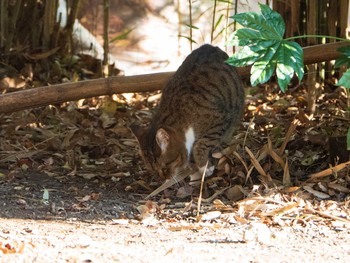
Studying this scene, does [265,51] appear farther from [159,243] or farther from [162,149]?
[162,149]

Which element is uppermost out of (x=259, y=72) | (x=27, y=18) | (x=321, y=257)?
(x=27, y=18)

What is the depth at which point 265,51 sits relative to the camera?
4328mm

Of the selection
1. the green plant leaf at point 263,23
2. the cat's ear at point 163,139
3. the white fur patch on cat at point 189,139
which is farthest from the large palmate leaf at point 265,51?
the white fur patch on cat at point 189,139

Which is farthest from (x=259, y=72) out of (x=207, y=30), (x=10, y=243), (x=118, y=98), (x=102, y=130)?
(x=207, y=30)

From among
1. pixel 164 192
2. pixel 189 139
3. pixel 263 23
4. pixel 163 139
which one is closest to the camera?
pixel 263 23

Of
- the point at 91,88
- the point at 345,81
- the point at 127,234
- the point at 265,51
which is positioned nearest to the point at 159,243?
the point at 127,234

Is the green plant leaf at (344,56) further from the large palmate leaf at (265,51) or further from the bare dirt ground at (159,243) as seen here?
the bare dirt ground at (159,243)

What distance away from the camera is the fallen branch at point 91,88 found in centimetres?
575

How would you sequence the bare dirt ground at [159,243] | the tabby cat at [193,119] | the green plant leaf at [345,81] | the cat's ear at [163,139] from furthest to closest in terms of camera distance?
the tabby cat at [193,119] < the cat's ear at [163,139] < the green plant leaf at [345,81] < the bare dirt ground at [159,243]

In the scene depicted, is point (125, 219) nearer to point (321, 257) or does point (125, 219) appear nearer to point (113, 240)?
point (113, 240)

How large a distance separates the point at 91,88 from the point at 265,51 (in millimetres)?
1988

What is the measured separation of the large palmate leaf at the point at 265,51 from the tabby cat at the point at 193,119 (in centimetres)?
130

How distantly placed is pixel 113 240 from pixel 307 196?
4.80 feet

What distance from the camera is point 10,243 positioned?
152 inches
